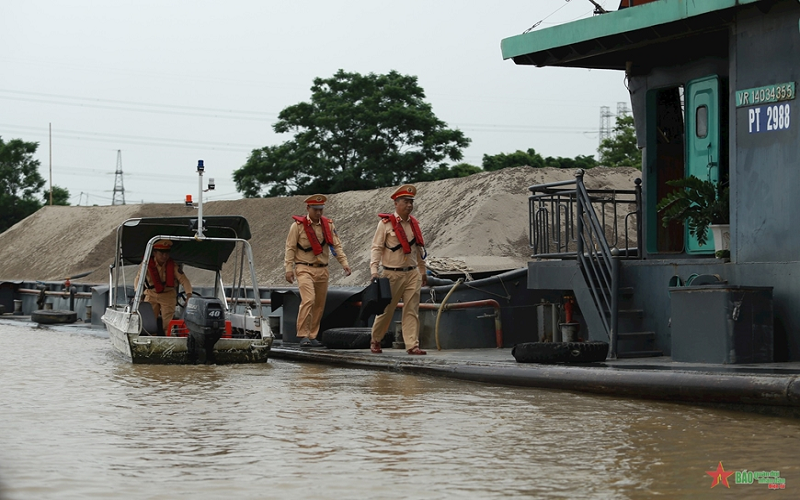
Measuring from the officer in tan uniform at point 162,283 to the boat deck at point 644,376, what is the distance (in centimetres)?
370

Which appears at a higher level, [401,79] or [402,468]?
[401,79]

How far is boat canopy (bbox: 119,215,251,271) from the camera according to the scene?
1505 cm

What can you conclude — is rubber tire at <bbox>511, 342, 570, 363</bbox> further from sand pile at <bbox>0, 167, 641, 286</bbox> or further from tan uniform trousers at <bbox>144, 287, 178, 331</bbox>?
sand pile at <bbox>0, 167, 641, 286</bbox>

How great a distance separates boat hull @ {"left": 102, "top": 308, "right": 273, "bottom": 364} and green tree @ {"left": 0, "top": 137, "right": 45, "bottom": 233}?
61.9m

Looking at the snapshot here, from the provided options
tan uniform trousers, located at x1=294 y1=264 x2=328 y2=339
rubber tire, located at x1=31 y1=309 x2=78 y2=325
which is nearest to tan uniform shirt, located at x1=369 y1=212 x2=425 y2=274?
tan uniform trousers, located at x1=294 y1=264 x2=328 y2=339

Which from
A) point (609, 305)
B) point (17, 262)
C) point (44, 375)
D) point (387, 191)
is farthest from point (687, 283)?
point (17, 262)

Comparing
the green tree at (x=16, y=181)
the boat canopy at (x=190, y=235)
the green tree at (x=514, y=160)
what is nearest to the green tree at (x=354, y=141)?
the green tree at (x=514, y=160)

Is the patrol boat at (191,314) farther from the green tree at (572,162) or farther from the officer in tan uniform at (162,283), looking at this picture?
the green tree at (572,162)

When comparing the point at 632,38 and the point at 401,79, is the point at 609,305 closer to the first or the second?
the point at 632,38

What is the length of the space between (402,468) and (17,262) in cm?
5520

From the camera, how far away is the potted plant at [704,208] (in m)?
11.2

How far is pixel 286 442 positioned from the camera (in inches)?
290

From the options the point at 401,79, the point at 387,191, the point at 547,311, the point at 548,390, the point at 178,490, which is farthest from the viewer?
the point at 401,79

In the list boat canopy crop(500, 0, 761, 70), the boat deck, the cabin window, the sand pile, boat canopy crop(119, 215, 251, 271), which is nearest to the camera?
the boat deck
